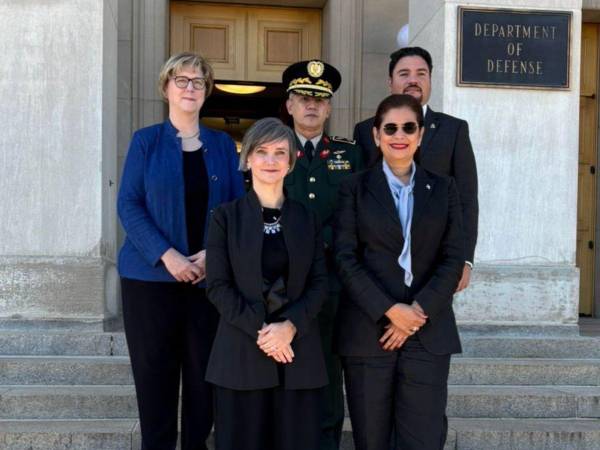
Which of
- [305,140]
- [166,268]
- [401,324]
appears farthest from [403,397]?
[305,140]

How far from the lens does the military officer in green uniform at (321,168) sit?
14.1ft

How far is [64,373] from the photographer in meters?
5.54

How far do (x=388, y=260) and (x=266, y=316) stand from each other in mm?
616

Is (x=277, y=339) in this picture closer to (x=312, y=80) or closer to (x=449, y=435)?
(x=312, y=80)

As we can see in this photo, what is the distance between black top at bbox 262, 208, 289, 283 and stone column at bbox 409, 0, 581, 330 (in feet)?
11.0

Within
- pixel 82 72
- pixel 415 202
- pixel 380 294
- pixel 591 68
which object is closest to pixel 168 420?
pixel 380 294

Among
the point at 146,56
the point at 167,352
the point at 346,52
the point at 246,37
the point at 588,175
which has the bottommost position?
the point at 167,352

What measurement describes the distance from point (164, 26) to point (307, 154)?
5.41m

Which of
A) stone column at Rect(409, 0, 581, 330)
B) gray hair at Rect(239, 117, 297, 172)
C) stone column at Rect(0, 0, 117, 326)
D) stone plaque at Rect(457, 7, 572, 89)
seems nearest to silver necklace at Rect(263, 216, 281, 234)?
gray hair at Rect(239, 117, 297, 172)

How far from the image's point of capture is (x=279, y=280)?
3.58m

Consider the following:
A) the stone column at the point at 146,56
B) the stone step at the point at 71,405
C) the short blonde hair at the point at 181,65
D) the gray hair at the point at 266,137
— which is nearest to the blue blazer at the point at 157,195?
the short blonde hair at the point at 181,65

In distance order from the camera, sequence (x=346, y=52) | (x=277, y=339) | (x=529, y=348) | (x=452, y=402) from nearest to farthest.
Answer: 1. (x=277, y=339)
2. (x=452, y=402)
3. (x=529, y=348)
4. (x=346, y=52)

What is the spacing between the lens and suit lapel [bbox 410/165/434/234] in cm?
372

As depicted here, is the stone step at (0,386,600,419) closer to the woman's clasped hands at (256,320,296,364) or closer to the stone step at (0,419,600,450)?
the stone step at (0,419,600,450)
